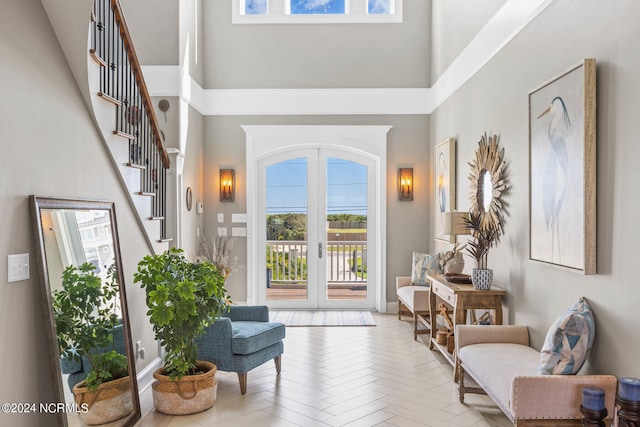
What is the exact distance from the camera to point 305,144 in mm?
7363

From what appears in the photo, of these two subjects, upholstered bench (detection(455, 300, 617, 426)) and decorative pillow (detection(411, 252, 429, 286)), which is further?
decorative pillow (detection(411, 252, 429, 286))

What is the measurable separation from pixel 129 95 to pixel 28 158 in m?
1.61

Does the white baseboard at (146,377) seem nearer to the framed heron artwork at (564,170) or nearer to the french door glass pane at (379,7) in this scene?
the framed heron artwork at (564,170)

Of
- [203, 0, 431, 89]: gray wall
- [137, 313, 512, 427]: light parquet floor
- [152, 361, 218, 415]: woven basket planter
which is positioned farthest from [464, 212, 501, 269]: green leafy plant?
[203, 0, 431, 89]: gray wall

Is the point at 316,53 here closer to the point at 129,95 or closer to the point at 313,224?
the point at 313,224

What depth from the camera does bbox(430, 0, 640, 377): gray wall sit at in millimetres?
2697

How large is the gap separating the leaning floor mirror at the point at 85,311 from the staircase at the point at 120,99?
1.74 ft

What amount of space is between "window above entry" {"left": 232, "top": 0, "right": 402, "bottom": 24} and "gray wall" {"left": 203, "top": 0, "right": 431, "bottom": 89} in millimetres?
79

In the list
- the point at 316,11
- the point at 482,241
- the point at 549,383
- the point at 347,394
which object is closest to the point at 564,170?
the point at 482,241

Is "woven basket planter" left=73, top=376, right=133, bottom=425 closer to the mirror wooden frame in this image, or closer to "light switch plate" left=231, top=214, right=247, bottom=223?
the mirror wooden frame

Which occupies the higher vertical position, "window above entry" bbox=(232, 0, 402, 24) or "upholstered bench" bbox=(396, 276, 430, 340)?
"window above entry" bbox=(232, 0, 402, 24)

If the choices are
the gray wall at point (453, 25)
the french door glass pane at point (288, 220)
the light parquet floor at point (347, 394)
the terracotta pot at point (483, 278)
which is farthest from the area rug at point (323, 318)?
the gray wall at point (453, 25)

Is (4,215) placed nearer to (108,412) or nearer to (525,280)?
(108,412)

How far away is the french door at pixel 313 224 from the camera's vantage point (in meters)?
7.46
